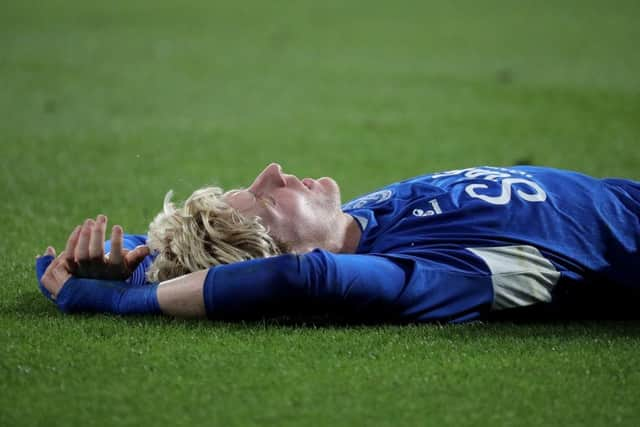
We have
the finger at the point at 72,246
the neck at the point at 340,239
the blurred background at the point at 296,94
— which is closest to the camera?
the finger at the point at 72,246

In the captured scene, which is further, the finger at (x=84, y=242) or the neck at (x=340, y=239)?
the neck at (x=340, y=239)

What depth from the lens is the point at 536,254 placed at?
4.52m

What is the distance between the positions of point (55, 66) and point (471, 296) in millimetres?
10486

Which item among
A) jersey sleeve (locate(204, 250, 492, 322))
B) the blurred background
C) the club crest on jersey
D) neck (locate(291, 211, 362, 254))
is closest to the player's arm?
jersey sleeve (locate(204, 250, 492, 322))

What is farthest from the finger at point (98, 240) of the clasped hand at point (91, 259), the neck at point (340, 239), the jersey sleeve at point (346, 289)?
the neck at point (340, 239)

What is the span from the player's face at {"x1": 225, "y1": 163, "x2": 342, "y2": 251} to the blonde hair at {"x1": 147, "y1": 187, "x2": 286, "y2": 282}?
1.9 inches

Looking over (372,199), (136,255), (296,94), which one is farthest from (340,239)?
(296,94)

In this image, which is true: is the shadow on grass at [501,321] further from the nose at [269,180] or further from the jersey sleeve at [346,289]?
the nose at [269,180]

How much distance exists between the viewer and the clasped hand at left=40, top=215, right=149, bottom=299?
14.6ft

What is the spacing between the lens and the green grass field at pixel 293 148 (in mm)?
3689

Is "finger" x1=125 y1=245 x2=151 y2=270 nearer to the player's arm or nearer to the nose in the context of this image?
the player's arm

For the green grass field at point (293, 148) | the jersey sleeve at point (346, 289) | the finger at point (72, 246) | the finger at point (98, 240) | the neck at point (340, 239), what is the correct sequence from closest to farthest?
the green grass field at point (293, 148)
the jersey sleeve at point (346, 289)
the finger at point (98, 240)
the finger at point (72, 246)
the neck at point (340, 239)

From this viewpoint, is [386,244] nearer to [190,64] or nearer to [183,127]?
[183,127]

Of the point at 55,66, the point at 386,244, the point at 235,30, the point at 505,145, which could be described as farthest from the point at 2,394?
the point at 235,30
